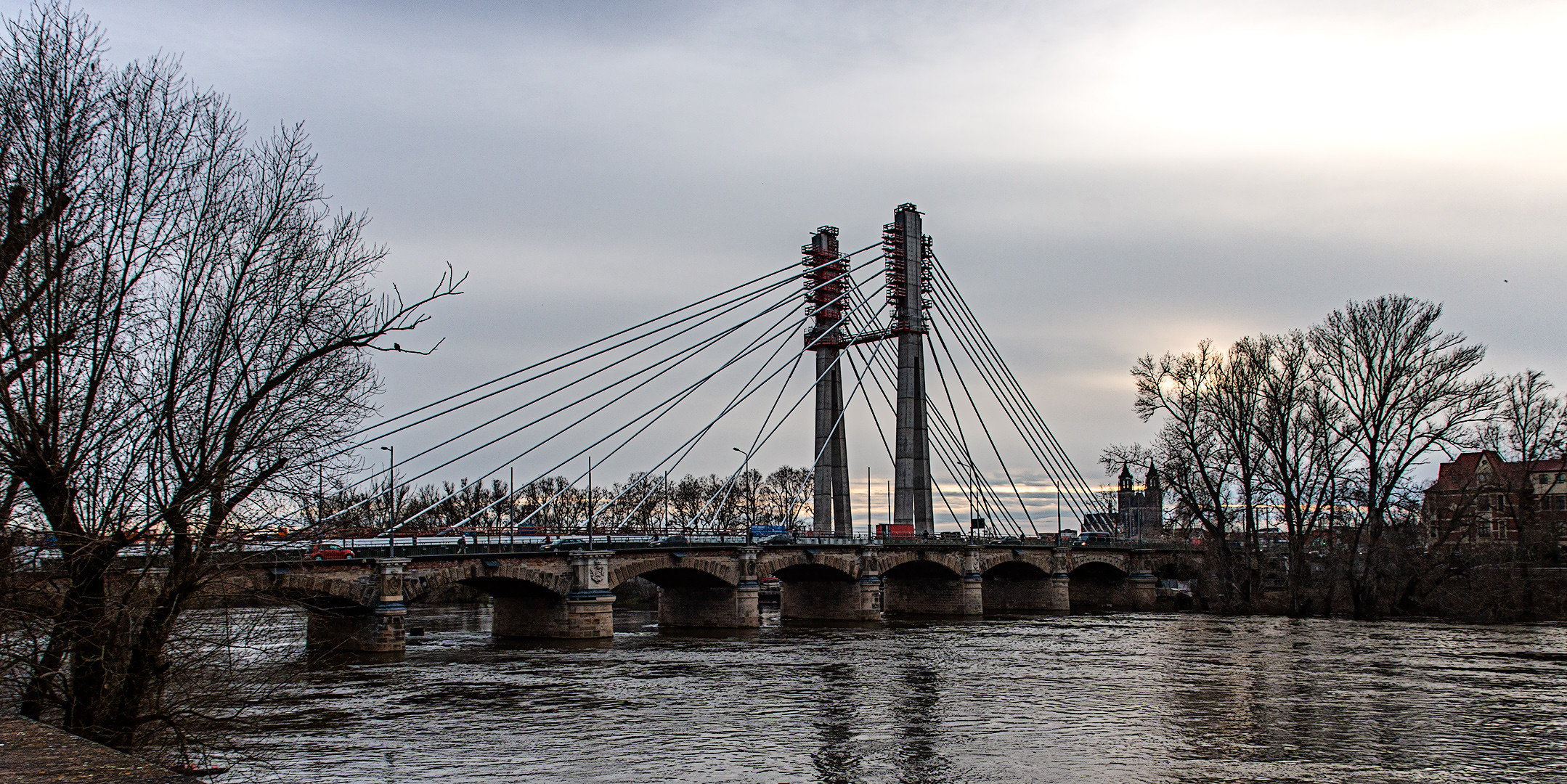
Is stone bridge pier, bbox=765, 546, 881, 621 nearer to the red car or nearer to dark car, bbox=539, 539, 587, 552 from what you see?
dark car, bbox=539, 539, 587, 552

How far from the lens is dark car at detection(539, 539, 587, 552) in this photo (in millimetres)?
48406

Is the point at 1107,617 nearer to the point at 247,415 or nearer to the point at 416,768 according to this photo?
the point at 416,768

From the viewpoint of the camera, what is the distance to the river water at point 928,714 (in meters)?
20.5

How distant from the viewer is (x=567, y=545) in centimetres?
4922

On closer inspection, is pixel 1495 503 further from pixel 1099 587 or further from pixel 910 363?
pixel 910 363

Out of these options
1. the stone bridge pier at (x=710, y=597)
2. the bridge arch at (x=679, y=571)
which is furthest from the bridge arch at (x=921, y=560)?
the bridge arch at (x=679, y=571)

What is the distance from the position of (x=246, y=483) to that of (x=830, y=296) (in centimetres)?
5905

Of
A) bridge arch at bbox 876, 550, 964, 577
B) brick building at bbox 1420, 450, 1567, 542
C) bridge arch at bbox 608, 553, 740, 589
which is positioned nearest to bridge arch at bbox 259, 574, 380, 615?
bridge arch at bbox 608, 553, 740, 589

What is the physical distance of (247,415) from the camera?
45.0 feet

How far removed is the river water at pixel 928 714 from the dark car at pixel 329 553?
3.72 meters

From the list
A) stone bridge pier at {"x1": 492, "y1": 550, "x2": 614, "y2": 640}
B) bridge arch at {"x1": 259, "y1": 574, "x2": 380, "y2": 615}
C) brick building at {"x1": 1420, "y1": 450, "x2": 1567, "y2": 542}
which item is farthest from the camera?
brick building at {"x1": 1420, "y1": 450, "x2": 1567, "y2": 542}

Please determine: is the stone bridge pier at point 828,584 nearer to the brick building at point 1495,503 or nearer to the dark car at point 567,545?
the dark car at point 567,545

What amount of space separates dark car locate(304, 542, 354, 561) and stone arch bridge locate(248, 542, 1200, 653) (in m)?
0.29

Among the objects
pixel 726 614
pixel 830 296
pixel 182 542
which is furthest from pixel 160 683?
pixel 830 296
